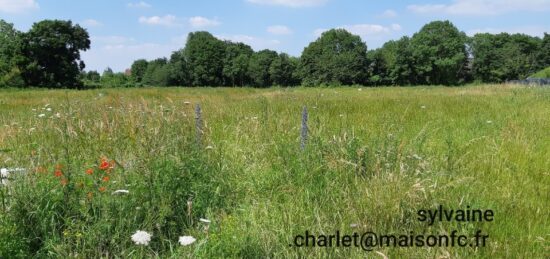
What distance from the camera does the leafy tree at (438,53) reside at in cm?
7319

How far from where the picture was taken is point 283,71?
268ft

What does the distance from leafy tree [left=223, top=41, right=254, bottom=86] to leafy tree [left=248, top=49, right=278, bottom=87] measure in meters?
1.41

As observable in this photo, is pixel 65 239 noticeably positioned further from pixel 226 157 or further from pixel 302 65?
pixel 302 65

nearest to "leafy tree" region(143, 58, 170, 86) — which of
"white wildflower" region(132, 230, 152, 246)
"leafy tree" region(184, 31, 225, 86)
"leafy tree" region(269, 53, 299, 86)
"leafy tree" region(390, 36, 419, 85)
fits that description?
"leafy tree" region(184, 31, 225, 86)

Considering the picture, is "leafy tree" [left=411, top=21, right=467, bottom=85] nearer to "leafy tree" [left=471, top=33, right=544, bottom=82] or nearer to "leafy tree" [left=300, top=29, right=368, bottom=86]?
"leafy tree" [left=471, top=33, right=544, bottom=82]

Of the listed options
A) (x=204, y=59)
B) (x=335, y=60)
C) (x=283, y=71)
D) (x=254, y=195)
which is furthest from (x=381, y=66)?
(x=254, y=195)

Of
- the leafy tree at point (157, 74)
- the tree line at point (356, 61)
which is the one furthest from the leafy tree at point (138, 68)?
the tree line at point (356, 61)

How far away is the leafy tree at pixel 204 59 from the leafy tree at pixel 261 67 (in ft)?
20.4

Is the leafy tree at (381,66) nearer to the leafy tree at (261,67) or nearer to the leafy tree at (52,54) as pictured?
the leafy tree at (261,67)

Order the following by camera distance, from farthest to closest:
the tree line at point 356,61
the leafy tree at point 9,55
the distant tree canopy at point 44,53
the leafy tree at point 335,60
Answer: the tree line at point 356,61
the leafy tree at point 335,60
the distant tree canopy at point 44,53
the leafy tree at point 9,55

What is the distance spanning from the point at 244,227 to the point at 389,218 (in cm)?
101

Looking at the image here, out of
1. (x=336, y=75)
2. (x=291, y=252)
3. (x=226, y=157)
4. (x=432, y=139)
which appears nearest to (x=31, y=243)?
(x=291, y=252)

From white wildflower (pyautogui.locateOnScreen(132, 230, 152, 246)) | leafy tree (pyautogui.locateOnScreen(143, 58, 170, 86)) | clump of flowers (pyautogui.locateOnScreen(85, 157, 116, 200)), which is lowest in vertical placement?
white wildflower (pyautogui.locateOnScreen(132, 230, 152, 246))

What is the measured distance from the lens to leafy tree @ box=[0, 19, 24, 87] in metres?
44.8
